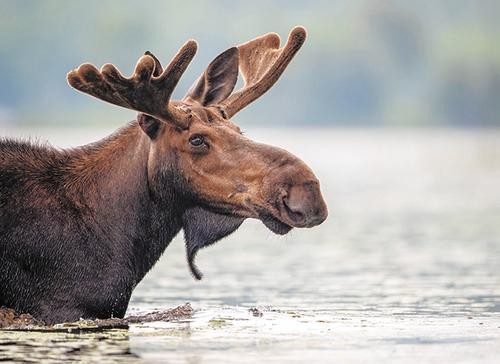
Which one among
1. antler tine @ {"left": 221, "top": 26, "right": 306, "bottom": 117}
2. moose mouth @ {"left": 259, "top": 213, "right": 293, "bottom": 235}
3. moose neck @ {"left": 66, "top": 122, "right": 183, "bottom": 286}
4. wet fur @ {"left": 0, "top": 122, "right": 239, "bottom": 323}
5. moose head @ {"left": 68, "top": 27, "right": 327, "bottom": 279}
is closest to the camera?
moose head @ {"left": 68, "top": 27, "right": 327, "bottom": 279}

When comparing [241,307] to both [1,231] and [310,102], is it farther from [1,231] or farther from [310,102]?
[310,102]

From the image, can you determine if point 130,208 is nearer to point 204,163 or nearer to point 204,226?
point 204,226

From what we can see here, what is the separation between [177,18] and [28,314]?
176m

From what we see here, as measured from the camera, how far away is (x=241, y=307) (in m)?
14.4

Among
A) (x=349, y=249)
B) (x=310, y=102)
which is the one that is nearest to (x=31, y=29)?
(x=310, y=102)

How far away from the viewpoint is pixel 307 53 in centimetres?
15688

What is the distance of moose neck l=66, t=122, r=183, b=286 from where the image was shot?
1210 centimetres

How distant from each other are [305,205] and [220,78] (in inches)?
80.2

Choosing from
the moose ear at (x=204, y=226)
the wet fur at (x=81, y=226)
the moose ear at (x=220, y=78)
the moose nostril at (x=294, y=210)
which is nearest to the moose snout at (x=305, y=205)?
the moose nostril at (x=294, y=210)

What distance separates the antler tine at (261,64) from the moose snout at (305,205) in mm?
1721

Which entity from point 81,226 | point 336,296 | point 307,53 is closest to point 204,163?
point 81,226

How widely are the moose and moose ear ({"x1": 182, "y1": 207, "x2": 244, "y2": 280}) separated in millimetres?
10

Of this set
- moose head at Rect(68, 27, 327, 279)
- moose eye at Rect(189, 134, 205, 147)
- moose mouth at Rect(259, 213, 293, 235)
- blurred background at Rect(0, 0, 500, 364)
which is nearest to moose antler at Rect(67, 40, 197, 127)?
moose head at Rect(68, 27, 327, 279)

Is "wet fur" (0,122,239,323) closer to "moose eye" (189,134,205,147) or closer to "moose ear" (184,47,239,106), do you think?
"moose eye" (189,134,205,147)
